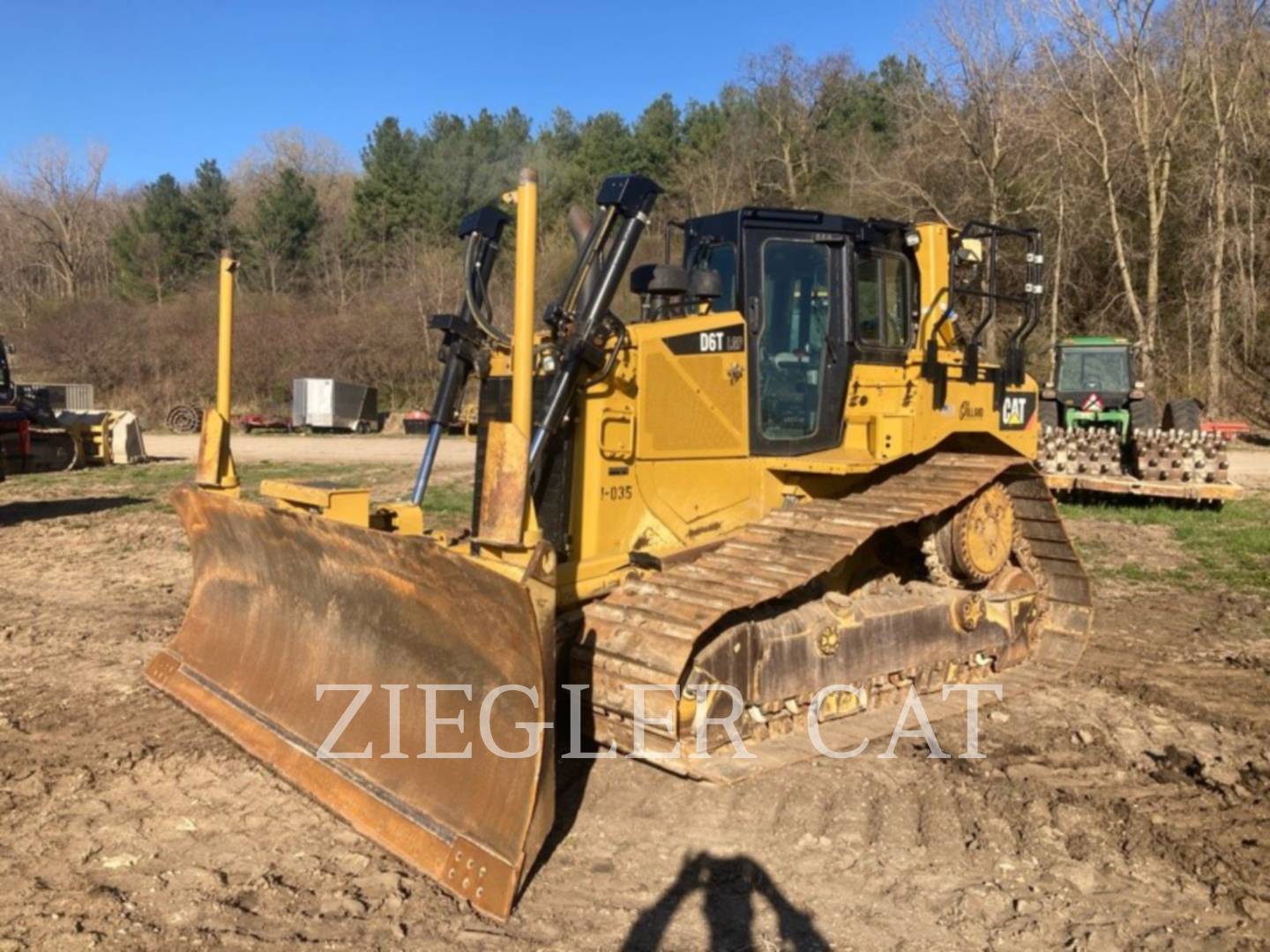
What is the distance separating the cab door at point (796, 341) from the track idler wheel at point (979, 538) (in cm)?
102

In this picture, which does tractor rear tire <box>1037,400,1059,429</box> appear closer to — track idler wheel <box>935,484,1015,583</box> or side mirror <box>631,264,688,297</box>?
track idler wheel <box>935,484,1015,583</box>

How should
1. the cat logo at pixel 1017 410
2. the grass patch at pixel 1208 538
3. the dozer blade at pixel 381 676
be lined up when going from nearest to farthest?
the dozer blade at pixel 381 676 → the cat logo at pixel 1017 410 → the grass patch at pixel 1208 538

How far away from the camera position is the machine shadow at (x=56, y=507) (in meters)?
13.5

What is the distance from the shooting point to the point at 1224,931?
3633mm

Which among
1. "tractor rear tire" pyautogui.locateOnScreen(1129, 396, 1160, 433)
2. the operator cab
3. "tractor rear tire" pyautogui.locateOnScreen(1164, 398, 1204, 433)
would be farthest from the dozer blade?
"tractor rear tire" pyautogui.locateOnScreen(1129, 396, 1160, 433)

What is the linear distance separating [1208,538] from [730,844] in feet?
31.5

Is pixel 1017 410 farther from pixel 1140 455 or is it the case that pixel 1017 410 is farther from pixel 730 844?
pixel 1140 455

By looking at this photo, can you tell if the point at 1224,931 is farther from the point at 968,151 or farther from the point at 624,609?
the point at 968,151

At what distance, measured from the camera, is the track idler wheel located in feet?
20.7

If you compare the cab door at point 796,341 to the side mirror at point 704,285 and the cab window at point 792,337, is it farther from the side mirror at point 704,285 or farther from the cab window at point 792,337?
the side mirror at point 704,285

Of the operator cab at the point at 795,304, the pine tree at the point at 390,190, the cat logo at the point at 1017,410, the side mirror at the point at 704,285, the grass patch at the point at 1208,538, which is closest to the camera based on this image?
the side mirror at the point at 704,285

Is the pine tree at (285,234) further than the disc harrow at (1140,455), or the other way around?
the pine tree at (285,234)

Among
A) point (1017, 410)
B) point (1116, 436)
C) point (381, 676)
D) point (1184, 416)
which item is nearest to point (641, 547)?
point (381, 676)

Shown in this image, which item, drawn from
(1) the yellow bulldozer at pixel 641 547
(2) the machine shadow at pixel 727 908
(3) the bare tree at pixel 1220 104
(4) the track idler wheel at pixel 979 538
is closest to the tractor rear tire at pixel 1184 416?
(1) the yellow bulldozer at pixel 641 547
